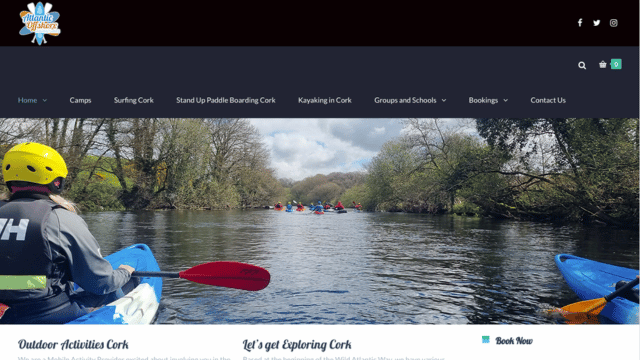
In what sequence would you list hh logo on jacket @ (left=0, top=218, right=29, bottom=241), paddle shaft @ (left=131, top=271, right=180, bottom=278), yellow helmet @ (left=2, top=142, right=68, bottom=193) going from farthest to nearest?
paddle shaft @ (left=131, top=271, right=180, bottom=278) < yellow helmet @ (left=2, top=142, right=68, bottom=193) < hh logo on jacket @ (left=0, top=218, right=29, bottom=241)

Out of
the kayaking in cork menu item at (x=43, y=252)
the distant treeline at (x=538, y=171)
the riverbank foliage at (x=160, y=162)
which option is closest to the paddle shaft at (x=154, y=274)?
the kayaking in cork menu item at (x=43, y=252)

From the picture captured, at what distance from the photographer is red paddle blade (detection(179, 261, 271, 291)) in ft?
13.7

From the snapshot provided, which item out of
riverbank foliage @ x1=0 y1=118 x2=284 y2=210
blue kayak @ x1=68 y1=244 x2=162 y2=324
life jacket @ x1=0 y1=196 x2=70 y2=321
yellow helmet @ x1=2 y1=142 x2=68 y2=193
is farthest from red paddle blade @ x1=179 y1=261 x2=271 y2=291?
riverbank foliage @ x1=0 y1=118 x2=284 y2=210

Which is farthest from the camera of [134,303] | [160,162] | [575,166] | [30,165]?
[160,162]

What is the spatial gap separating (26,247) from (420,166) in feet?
83.7

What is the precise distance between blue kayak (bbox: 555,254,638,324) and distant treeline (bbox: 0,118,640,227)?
29.1 feet

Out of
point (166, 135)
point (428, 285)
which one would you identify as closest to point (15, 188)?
point (428, 285)

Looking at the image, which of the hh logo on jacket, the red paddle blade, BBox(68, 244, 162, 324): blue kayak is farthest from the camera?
the red paddle blade

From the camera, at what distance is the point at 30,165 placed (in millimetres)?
2566

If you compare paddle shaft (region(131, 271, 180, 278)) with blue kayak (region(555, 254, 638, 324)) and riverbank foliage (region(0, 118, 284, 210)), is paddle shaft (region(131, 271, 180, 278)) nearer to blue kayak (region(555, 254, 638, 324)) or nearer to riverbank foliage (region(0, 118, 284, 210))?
blue kayak (region(555, 254, 638, 324))
